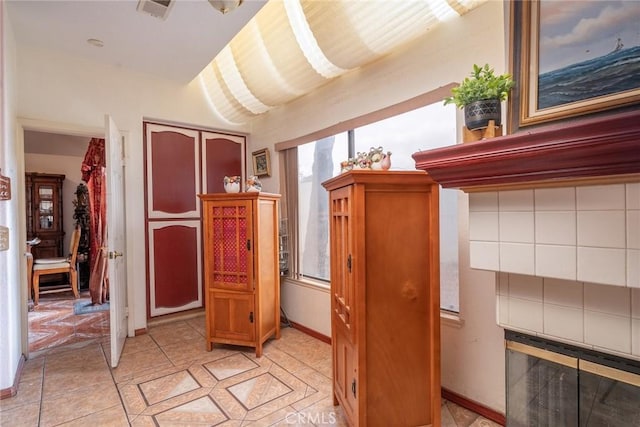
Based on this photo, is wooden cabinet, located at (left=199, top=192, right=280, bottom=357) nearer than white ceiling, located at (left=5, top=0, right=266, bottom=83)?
No

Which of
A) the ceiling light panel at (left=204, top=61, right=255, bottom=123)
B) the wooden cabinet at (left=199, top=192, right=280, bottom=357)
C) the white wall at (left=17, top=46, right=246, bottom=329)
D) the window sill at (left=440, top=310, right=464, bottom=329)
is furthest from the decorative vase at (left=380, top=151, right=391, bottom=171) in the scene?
the white wall at (left=17, top=46, right=246, bottom=329)

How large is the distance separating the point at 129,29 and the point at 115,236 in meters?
1.69

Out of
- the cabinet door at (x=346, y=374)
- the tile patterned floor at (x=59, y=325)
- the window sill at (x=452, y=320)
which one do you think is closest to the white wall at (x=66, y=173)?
the tile patterned floor at (x=59, y=325)

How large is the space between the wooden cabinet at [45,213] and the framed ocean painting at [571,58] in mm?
6955

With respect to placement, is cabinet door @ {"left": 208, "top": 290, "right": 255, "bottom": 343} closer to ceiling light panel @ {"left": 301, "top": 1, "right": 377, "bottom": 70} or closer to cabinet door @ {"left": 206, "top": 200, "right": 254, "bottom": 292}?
cabinet door @ {"left": 206, "top": 200, "right": 254, "bottom": 292}

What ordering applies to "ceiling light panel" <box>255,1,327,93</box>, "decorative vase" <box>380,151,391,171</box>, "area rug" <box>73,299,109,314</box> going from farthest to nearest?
"area rug" <box>73,299,109,314</box> < "ceiling light panel" <box>255,1,327,93</box> < "decorative vase" <box>380,151,391,171</box>

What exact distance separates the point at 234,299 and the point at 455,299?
1.85m

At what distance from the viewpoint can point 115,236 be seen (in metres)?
2.65

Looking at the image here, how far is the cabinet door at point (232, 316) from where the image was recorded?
2.74 metres

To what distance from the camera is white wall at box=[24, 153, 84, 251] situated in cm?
556

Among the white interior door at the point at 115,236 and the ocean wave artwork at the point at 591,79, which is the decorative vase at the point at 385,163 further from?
Answer: the white interior door at the point at 115,236

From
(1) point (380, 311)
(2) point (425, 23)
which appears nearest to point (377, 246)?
(1) point (380, 311)

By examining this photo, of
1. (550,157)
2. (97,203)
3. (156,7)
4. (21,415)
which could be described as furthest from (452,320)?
(97,203)

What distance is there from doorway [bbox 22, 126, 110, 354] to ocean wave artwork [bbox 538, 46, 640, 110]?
3.54m
